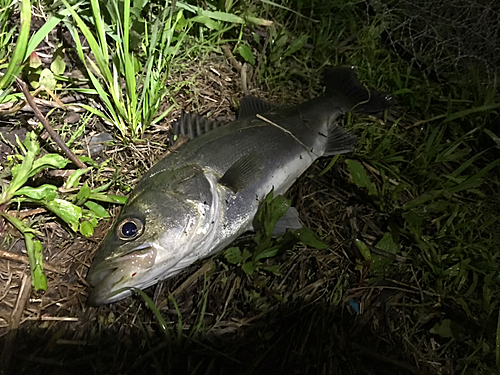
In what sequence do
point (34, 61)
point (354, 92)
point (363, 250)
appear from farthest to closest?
point (354, 92) → point (34, 61) → point (363, 250)

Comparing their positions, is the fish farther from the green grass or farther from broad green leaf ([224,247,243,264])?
the green grass

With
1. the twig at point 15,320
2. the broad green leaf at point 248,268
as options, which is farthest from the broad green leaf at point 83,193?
the broad green leaf at point 248,268

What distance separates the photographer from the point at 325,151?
2.91 m

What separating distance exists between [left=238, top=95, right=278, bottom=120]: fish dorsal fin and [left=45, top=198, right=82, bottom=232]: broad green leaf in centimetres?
138

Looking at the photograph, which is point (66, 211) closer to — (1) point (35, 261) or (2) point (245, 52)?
(1) point (35, 261)

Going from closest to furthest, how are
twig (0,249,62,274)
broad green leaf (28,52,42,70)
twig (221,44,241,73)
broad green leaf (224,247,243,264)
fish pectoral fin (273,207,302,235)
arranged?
twig (0,249,62,274) < broad green leaf (224,247,243,264) < fish pectoral fin (273,207,302,235) < broad green leaf (28,52,42,70) < twig (221,44,241,73)

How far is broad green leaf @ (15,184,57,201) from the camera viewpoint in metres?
2.27

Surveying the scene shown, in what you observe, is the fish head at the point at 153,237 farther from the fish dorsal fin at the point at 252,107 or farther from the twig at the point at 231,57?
the twig at the point at 231,57

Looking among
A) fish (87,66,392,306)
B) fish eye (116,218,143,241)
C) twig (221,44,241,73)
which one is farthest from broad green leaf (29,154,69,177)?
twig (221,44,241,73)

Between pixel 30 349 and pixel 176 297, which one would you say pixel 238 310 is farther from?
pixel 30 349

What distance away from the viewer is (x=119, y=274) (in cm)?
198

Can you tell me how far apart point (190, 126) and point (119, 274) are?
1218 mm

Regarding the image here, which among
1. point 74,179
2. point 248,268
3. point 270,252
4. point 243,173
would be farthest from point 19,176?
point 270,252

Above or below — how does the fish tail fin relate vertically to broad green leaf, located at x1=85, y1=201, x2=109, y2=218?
above
